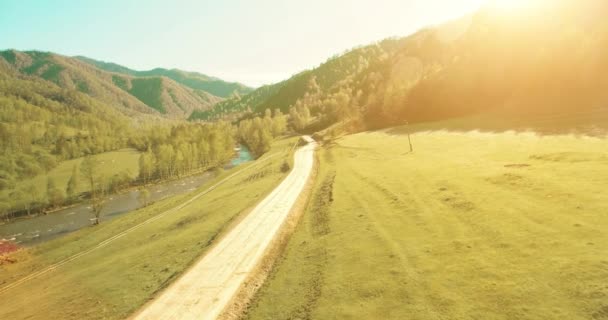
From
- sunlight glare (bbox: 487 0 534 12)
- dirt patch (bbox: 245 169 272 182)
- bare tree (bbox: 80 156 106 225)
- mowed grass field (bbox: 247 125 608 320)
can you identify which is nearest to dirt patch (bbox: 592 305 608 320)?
mowed grass field (bbox: 247 125 608 320)

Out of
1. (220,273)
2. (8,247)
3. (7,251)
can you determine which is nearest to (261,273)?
(220,273)

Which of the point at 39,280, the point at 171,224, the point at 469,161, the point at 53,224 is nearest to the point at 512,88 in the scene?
the point at 469,161

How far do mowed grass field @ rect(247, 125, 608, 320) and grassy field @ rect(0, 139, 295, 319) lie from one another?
11.5 m

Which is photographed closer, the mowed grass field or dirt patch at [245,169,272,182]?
the mowed grass field

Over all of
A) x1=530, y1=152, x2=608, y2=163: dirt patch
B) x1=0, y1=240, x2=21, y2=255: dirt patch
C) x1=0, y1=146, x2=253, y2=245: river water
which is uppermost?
x1=530, y1=152, x2=608, y2=163: dirt patch

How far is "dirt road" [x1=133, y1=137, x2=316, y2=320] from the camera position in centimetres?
2330

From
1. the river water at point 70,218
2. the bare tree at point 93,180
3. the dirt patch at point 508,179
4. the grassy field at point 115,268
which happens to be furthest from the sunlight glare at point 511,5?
the bare tree at point 93,180

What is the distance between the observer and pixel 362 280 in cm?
2170

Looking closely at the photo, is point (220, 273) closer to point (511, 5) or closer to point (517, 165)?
point (517, 165)

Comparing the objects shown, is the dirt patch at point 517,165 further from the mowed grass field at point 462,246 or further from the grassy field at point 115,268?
the grassy field at point 115,268

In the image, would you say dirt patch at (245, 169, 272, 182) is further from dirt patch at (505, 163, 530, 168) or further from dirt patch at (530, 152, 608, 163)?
dirt patch at (530, 152, 608, 163)

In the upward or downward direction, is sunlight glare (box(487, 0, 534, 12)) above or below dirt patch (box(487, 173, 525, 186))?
above

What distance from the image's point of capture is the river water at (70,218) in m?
95.1

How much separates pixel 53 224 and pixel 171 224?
3062 inches
